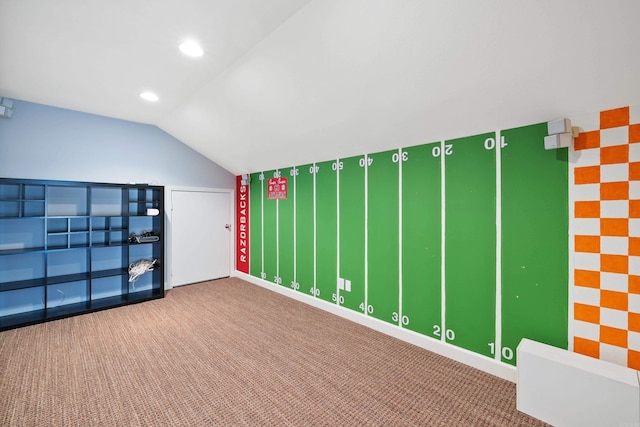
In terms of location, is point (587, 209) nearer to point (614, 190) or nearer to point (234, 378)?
point (614, 190)

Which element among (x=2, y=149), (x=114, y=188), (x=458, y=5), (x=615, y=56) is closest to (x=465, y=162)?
(x=615, y=56)

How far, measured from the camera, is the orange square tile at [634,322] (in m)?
1.66

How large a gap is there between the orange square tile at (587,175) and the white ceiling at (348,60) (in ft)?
1.26

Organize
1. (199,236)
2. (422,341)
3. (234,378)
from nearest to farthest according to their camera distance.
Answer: (234,378) < (422,341) < (199,236)

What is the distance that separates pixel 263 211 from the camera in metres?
4.77

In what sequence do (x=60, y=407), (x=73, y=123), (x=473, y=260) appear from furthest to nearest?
(x=73, y=123)
(x=473, y=260)
(x=60, y=407)

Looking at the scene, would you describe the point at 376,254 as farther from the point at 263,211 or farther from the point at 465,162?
the point at 263,211

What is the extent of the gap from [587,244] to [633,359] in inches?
28.9

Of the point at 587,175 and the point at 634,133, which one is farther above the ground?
the point at 634,133

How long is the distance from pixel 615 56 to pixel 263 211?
429cm

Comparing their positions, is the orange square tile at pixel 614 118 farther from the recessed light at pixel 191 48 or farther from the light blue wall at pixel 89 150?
the light blue wall at pixel 89 150

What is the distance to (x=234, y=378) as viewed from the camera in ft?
7.11

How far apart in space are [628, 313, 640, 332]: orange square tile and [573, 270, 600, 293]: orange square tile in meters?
0.22

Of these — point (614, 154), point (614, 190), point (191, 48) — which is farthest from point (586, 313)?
point (191, 48)
